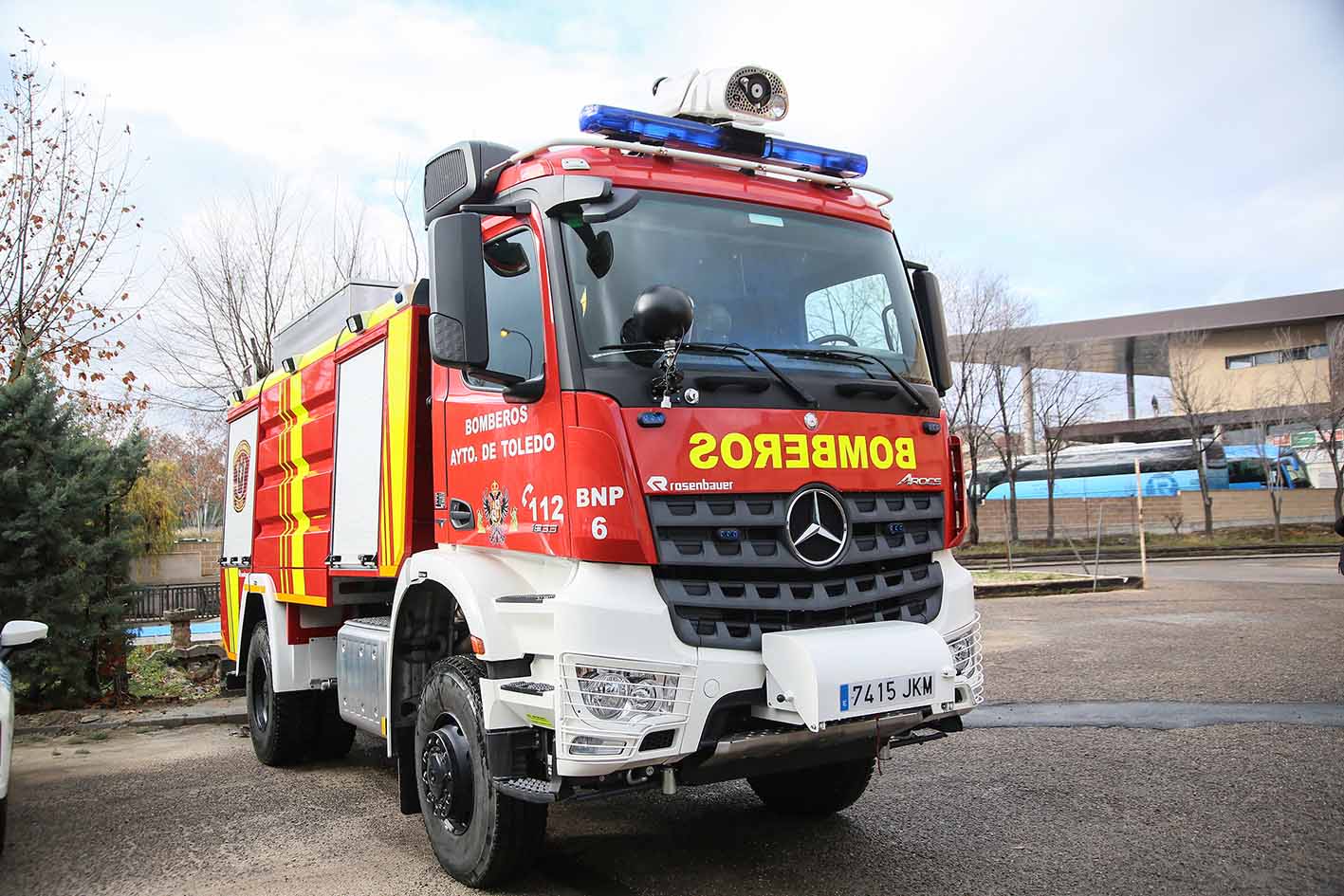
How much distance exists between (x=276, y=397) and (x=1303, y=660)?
376 inches

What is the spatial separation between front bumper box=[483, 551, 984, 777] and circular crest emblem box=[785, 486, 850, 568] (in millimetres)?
329

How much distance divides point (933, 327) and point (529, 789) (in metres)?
2.99

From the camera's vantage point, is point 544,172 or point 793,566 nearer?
point 793,566

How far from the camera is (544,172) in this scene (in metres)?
4.42

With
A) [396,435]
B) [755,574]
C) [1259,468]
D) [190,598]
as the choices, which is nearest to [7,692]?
[396,435]

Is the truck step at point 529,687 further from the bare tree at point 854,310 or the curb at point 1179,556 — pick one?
the curb at point 1179,556

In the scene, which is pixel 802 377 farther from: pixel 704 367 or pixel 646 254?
pixel 646 254

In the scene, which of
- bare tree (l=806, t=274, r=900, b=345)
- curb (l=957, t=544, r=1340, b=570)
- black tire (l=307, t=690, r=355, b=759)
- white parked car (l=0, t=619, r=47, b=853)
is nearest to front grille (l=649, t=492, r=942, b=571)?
bare tree (l=806, t=274, r=900, b=345)

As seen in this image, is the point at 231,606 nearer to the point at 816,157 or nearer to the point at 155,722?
the point at 155,722

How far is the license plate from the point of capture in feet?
12.6

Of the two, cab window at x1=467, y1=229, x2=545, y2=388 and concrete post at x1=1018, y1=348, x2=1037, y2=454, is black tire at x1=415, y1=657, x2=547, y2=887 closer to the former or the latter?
cab window at x1=467, y1=229, x2=545, y2=388

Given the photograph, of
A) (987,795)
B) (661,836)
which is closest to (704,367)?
(661,836)

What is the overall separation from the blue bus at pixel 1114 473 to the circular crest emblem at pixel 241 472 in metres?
30.1

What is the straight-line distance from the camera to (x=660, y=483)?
3.96 meters
